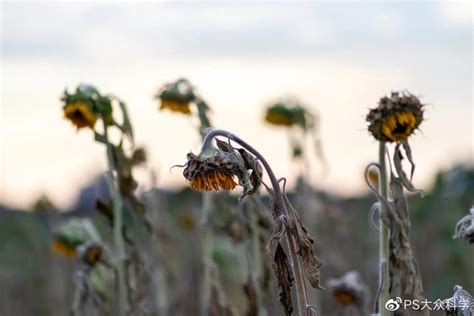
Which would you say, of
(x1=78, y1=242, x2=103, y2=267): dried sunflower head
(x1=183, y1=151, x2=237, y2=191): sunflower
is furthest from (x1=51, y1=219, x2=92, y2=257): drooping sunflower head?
(x1=183, y1=151, x2=237, y2=191): sunflower

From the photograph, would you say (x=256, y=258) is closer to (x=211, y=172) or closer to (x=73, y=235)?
(x=73, y=235)

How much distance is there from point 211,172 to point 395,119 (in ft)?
1.83

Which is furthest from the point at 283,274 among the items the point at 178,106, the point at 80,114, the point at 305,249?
the point at 178,106

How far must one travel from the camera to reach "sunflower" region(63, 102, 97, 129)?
3.42 meters

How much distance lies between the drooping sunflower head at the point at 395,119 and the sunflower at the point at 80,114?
1.08m

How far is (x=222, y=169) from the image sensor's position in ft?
7.53

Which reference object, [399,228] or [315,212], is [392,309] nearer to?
[399,228]

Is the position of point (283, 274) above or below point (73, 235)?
below

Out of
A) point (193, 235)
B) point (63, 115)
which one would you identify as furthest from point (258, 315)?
point (193, 235)

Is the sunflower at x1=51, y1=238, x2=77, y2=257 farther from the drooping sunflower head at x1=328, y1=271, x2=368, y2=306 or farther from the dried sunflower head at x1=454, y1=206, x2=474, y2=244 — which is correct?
the dried sunflower head at x1=454, y1=206, x2=474, y2=244

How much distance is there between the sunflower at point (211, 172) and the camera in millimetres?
2299

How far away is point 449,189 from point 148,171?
2.20m

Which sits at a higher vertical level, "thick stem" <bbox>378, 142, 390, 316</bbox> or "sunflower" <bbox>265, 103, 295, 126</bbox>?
"sunflower" <bbox>265, 103, 295, 126</bbox>

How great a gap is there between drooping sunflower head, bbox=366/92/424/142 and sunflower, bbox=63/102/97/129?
1083 mm
